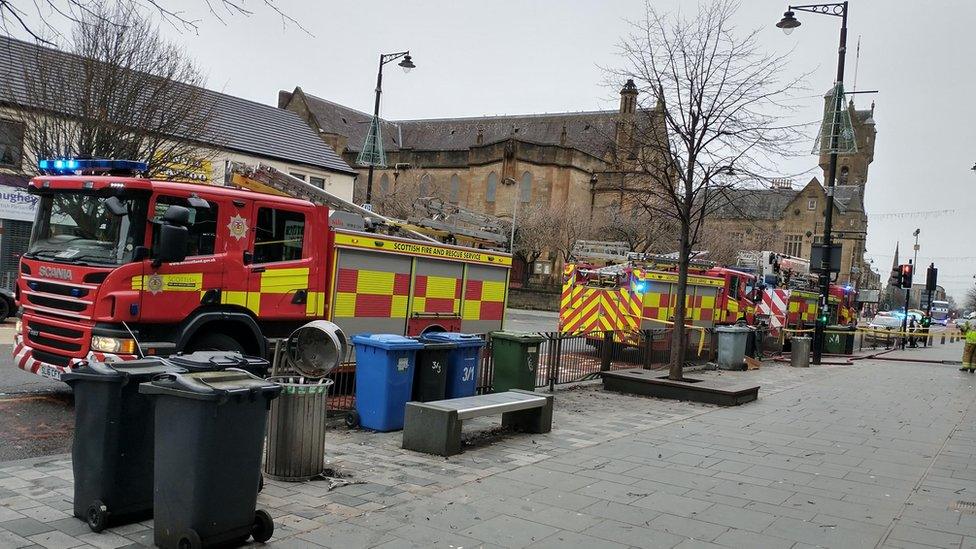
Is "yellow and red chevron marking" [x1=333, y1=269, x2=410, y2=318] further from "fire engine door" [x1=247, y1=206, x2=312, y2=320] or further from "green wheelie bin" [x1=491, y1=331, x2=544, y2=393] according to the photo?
"green wheelie bin" [x1=491, y1=331, x2=544, y2=393]

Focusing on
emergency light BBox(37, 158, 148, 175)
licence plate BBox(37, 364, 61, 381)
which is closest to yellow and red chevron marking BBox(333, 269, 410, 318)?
emergency light BBox(37, 158, 148, 175)

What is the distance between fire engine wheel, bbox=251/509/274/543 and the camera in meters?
4.48

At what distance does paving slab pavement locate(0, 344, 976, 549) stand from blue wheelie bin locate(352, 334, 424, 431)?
0.84ft

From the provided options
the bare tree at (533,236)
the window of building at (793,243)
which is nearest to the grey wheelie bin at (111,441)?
the bare tree at (533,236)

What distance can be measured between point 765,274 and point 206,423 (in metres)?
22.1

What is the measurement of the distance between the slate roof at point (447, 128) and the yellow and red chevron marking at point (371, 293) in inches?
2220

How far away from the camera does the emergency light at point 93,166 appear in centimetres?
801

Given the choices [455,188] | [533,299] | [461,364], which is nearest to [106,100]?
[461,364]

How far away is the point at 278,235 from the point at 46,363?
2.91 metres

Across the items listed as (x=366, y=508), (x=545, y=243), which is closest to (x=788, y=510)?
(x=366, y=508)

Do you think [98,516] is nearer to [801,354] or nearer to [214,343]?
[214,343]

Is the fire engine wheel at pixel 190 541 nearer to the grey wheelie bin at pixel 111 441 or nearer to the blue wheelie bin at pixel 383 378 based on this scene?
the grey wheelie bin at pixel 111 441

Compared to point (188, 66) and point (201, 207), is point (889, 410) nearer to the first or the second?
point (201, 207)

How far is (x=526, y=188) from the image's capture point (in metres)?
62.4
